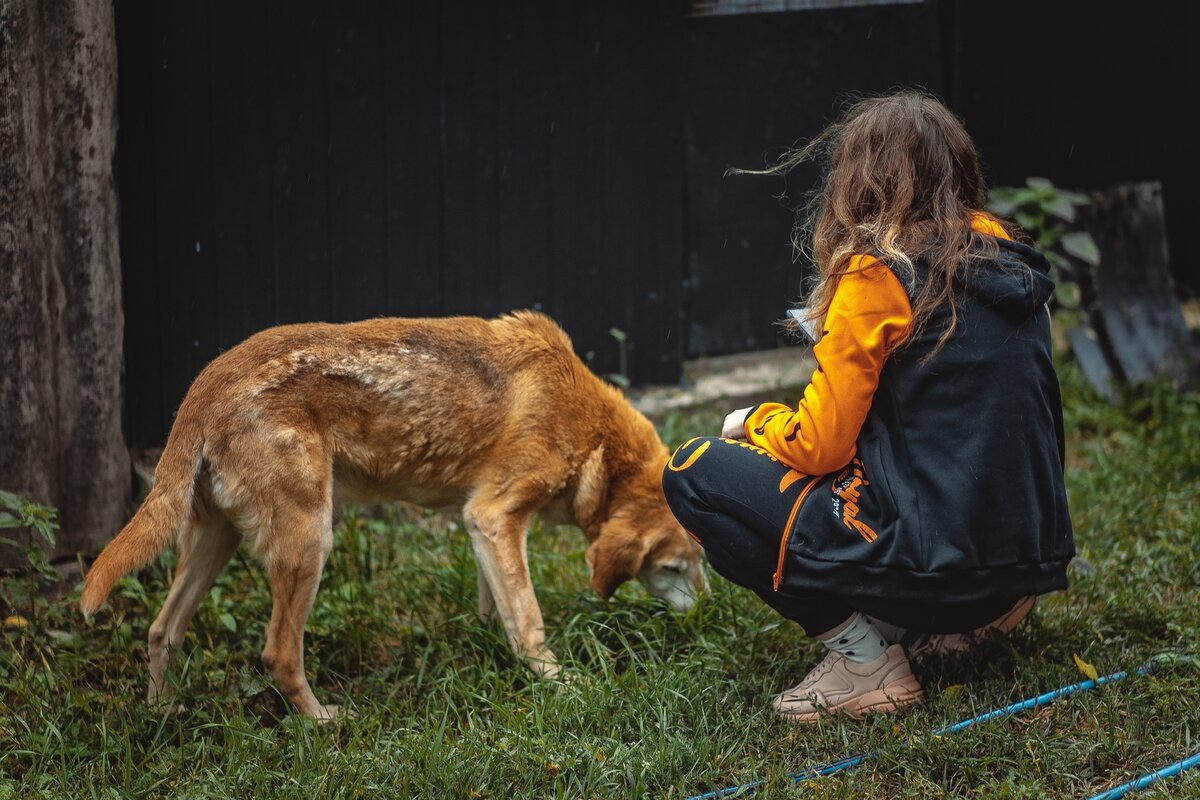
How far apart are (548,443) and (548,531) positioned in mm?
1182

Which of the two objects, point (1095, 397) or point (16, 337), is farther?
point (1095, 397)

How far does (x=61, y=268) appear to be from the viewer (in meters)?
4.76

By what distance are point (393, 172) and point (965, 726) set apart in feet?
12.0

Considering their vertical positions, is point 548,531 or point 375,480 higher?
point 375,480

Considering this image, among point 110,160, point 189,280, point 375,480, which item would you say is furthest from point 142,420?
point 375,480

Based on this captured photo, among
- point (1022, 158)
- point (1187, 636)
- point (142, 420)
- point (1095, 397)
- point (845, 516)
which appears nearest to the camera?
point (845, 516)

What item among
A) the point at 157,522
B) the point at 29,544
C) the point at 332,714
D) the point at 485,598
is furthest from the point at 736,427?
the point at 29,544

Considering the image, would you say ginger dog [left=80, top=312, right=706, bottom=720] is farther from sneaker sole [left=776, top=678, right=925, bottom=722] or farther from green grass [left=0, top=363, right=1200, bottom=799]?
sneaker sole [left=776, top=678, right=925, bottom=722]

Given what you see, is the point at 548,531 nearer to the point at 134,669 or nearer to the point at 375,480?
the point at 375,480

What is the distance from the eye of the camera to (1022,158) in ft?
26.6

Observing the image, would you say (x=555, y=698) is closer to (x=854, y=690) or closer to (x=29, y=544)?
(x=854, y=690)

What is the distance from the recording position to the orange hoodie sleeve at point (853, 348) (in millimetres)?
3424

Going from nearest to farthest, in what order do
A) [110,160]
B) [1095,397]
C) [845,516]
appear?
[845,516]
[110,160]
[1095,397]

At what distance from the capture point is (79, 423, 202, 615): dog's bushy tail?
366 cm
